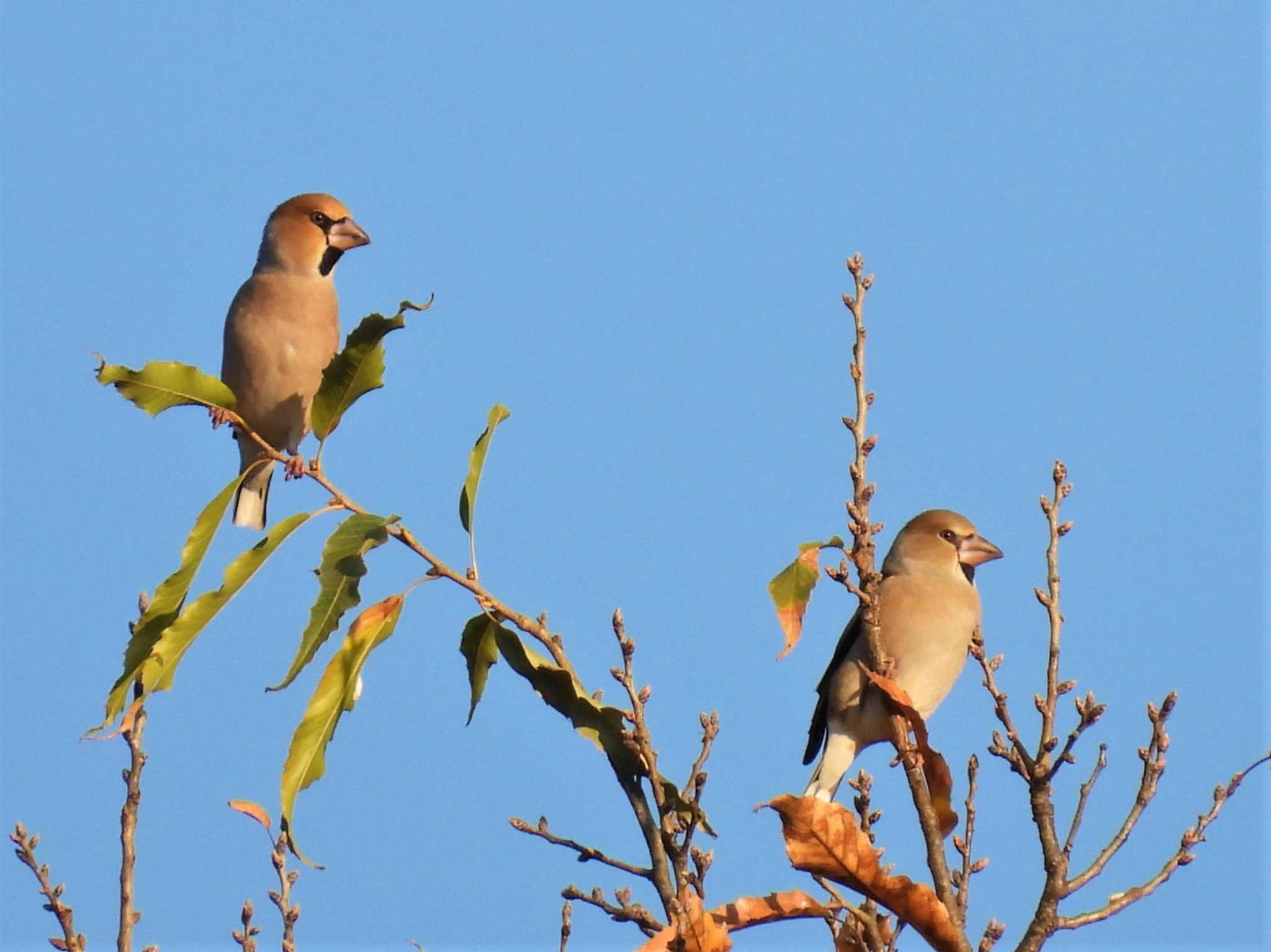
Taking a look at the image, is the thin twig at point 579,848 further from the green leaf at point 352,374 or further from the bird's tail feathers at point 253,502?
the bird's tail feathers at point 253,502

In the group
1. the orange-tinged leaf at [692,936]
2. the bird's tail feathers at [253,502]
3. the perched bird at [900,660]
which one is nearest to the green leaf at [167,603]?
the orange-tinged leaf at [692,936]

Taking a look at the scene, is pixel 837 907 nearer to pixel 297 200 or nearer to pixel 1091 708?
pixel 1091 708

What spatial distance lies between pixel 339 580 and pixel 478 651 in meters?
0.35

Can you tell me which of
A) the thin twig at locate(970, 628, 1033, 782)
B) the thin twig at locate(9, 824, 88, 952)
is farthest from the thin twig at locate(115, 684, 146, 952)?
the thin twig at locate(970, 628, 1033, 782)

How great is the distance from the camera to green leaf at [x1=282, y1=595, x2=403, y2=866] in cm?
311

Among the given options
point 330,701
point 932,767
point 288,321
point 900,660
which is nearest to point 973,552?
point 900,660

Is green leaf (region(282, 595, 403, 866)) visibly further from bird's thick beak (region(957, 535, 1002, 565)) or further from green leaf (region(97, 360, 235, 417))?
bird's thick beak (region(957, 535, 1002, 565))

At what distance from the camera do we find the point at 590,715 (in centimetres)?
323

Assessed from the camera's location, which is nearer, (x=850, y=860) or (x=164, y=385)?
(x=850, y=860)

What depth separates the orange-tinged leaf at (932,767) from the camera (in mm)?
3645

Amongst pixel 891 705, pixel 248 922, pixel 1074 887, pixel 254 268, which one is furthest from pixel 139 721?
pixel 254 268

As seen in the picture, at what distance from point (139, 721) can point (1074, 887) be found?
2465mm

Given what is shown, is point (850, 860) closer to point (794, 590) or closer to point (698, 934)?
point (698, 934)

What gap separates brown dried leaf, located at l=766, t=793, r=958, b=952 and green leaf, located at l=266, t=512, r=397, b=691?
0.99 m
